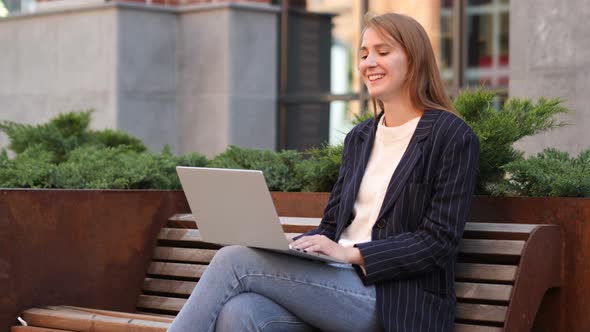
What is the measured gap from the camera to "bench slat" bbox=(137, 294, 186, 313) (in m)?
5.14

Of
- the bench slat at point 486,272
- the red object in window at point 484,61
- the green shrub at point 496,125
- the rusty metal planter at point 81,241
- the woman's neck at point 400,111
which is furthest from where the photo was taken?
the red object in window at point 484,61

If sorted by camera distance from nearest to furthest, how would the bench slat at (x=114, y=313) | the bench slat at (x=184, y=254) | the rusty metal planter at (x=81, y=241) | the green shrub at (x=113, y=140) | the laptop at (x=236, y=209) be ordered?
1. the laptop at (x=236, y=209)
2. the bench slat at (x=114, y=313)
3. the rusty metal planter at (x=81, y=241)
4. the bench slat at (x=184, y=254)
5. the green shrub at (x=113, y=140)

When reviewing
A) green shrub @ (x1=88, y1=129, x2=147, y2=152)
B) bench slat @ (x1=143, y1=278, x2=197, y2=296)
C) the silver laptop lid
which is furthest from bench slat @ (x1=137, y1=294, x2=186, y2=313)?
green shrub @ (x1=88, y1=129, x2=147, y2=152)

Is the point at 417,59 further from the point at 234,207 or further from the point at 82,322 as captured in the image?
the point at 82,322

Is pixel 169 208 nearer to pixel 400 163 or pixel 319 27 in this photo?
pixel 400 163

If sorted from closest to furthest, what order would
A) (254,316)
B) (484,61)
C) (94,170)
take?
(254,316)
(94,170)
(484,61)

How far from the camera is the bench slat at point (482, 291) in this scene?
398cm

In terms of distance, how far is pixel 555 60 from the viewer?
7.07 metres

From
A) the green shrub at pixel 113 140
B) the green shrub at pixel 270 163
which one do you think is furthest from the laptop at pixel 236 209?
the green shrub at pixel 113 140

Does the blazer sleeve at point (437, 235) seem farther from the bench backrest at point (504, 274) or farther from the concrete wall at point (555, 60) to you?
the concrete wall at point (555, 60)

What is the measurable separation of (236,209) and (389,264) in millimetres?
552

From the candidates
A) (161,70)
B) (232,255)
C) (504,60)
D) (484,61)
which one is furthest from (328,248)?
(161,70)

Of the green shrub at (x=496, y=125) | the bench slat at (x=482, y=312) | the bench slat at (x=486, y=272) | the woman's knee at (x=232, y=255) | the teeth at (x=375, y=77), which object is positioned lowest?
the bench slat at (x=482, y=312)

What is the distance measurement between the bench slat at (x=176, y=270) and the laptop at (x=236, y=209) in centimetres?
110
